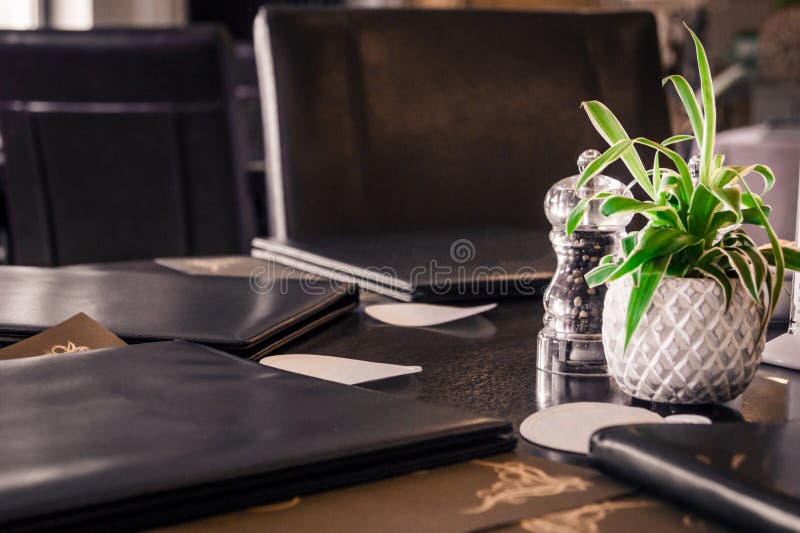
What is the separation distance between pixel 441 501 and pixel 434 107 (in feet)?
3.27

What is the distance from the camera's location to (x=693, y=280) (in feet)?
1.65

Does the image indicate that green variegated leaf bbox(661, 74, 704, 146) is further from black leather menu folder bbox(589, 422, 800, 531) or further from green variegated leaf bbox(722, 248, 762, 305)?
black leather menu folder bbox(589, 422, 800, 531)

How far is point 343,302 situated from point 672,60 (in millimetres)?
3027

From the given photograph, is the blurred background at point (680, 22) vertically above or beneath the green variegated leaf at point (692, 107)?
→ above

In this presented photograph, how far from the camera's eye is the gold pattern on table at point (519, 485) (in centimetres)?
37

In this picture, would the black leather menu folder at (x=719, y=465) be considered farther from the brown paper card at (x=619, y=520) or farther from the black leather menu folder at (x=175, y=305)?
the black leather menu folder at (x=175, y=305)

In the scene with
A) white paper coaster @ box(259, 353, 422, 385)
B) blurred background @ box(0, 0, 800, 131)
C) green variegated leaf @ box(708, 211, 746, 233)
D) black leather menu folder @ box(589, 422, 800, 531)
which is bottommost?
white paper coaster @ box(259, 353, 422, 385)

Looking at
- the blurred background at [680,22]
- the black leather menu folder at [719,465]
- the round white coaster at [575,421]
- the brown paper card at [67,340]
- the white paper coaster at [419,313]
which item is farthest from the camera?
the blurred background at [680,22]

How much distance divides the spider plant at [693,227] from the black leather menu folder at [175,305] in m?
0.21

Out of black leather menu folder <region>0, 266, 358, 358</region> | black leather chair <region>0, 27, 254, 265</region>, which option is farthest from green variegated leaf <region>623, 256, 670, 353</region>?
black leather chair <region>0, 27, 254, 265</region>

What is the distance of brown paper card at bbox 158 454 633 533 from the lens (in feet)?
1.12

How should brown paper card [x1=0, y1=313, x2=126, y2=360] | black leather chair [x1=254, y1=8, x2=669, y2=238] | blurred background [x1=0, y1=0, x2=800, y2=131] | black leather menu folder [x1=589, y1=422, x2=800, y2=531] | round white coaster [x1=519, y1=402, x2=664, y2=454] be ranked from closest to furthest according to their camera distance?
black leather menu folder [x1=589, y1=422, x2=800, y2=531]
round white coaster [x1=519, y1=402, x2=664, y2=454]
brown paper card [x1=0, y1=313, x2=126, y2=360]
black leather chair [x1=254, y1=8, x2=669, y2=238]
blurred background [x1=0, y1=0, x2=800, y2=131]

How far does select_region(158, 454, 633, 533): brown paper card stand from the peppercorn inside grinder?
178mm

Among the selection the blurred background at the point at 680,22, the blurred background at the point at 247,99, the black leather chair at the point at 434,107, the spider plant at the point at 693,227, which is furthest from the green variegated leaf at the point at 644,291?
the blurred background at the point at 680,22
